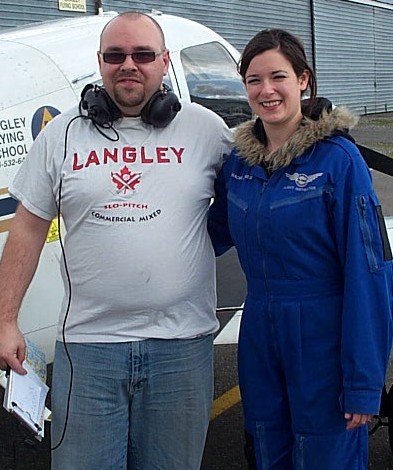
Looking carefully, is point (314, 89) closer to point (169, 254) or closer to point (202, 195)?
point (202, 195)

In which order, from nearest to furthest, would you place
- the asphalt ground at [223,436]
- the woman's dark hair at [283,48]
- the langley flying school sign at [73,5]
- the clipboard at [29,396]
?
the clipboard at [29,396] → the woman's dark hair at [283,48] → the asphalt ground at [223,436] → the langley flying school sign at [73,5]

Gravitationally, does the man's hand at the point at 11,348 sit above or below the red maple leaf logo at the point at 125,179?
below

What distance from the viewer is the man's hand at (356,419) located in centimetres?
244


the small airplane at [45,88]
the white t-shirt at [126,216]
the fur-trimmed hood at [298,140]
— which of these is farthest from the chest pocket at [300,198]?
the small airplane at [45,88]

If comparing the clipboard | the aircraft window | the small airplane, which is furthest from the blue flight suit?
the aircraft window

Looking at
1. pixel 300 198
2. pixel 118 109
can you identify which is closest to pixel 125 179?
pixel 118 109

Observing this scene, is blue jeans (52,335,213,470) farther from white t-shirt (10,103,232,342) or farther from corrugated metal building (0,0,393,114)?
corrugated metal building (0,0,393,114)

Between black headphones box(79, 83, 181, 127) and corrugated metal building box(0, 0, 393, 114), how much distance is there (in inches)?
424

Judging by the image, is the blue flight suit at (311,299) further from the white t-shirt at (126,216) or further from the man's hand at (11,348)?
the man's hand at (11,348)

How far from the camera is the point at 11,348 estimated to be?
2.48 m

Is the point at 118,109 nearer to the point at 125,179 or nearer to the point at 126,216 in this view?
the point at 125,179

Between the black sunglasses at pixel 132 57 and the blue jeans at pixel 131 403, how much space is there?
88cm

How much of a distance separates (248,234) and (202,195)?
19 centimetres

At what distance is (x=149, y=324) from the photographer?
8.32ft
